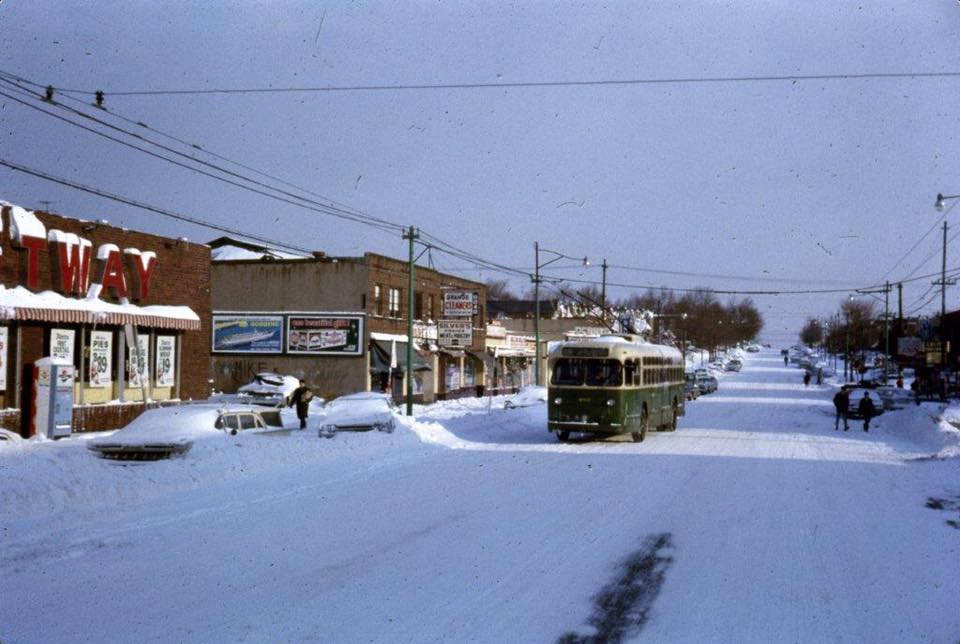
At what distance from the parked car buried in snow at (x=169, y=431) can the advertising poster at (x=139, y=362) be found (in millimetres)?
10093

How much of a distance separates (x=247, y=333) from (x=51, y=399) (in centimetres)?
2295

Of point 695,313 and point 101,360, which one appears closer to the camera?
point 101,360

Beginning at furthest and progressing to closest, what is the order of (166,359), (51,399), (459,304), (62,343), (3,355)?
(459,304), (166,359), (62,343), (3,355), (51,399)

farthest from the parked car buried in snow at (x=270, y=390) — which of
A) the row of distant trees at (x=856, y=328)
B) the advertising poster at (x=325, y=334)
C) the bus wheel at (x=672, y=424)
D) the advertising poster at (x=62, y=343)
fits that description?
the row of distant trees at (x=856, y=328)

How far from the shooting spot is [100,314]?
939 inches

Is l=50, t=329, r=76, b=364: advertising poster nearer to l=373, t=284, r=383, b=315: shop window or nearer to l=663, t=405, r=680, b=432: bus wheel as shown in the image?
l=663, t=405, r=680, b=432: bus wheel

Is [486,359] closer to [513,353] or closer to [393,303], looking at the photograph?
[513,353]

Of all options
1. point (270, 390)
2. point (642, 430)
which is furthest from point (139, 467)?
point (270, 390)

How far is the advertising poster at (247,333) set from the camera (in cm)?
4359

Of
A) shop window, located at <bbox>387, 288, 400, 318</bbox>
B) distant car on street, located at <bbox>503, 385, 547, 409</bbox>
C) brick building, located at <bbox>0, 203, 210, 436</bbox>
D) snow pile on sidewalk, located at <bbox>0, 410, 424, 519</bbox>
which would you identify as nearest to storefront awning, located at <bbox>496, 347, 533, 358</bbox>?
distant car on street, located at <bbox>503, 385, 547, 409</bbox>

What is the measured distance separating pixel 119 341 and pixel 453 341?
37.8 feet

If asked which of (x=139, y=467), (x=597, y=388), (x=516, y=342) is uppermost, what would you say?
(x=516, y=342)

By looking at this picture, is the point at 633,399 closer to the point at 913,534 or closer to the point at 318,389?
the point at 913,534

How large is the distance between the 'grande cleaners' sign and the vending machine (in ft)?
7.50
